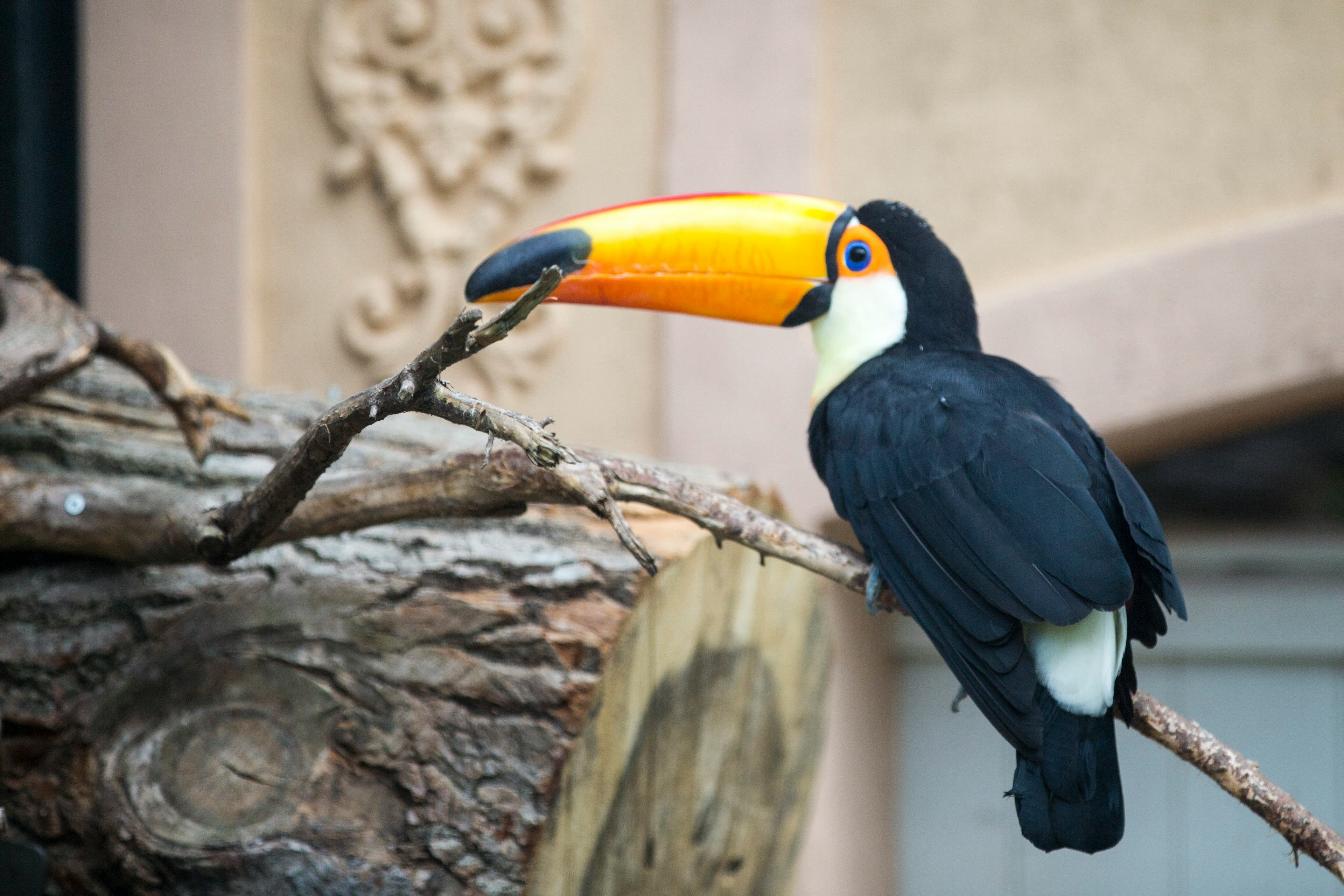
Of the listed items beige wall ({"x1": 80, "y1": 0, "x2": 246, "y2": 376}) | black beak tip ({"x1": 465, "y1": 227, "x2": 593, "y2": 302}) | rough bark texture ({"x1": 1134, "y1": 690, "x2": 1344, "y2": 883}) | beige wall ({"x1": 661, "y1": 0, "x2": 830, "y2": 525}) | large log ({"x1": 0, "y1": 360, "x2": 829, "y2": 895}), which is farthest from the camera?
beige wall ({"x1": 80, "y1": 0, "x2": 246, "y2": 376})

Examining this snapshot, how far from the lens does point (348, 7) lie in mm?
2730

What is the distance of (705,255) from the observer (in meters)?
1.51

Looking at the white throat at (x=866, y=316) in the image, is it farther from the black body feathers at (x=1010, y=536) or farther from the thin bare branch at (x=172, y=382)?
the thin bare branch at (x=172, y=382)

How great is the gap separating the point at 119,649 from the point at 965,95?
1.92 meters

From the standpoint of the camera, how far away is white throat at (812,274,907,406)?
1563 mm

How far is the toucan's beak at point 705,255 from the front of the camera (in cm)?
145

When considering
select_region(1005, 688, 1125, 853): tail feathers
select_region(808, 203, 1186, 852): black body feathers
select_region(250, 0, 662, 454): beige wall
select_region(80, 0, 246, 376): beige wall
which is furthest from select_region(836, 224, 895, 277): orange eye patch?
select_region(80, 0, 246, 376): beige wall

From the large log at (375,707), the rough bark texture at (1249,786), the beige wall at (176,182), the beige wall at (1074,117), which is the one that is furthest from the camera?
the beige wall at (176,182)

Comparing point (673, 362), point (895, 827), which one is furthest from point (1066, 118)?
point (895, 827)

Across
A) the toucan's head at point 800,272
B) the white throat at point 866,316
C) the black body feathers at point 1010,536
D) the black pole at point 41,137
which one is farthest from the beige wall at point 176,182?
the black body feathers at point 1010,536

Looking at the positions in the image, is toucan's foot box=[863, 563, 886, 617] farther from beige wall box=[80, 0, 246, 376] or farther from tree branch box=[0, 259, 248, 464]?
beige wall box=[80, 0, 246, 376]

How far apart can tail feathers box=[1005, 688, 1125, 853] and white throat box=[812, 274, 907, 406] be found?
60cm

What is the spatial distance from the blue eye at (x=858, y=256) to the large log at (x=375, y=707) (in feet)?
1.35

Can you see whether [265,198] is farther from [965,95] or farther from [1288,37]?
[1288,37]
